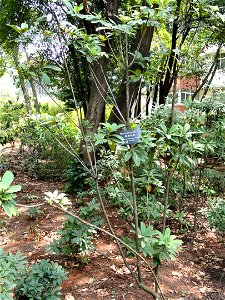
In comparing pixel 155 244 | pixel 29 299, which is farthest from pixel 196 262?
pixel 29 299

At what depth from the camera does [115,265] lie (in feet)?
9.61

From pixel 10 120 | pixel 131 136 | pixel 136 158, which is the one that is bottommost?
pixel 10 120

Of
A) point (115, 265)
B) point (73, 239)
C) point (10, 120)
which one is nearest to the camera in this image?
point (73, 239)

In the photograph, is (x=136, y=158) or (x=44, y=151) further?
(x=44, y=151)

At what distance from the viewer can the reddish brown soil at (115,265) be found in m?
2.55

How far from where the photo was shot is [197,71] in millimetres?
6180

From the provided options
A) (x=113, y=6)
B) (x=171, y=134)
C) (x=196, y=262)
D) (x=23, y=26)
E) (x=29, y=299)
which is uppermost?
(x=113, y=6)

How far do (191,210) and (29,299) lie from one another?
3.00 meters

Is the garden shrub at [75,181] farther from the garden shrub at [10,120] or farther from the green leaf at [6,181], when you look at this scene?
the green leaf at [6,181]

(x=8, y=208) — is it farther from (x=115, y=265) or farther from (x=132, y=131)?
(x=115, y=265)

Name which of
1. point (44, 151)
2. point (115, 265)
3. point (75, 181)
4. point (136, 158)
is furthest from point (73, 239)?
point (44, 151)

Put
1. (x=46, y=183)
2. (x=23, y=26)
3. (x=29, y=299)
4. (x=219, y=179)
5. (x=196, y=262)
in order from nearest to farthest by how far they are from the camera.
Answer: (x=23, y=26) < (x=29, y=299) < (x=196, y=262) < (x=219, y=179) < (x=46, y=183)

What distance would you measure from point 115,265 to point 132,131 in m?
1.66

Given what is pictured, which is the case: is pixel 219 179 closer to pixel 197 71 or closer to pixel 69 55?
pixel 197 71
